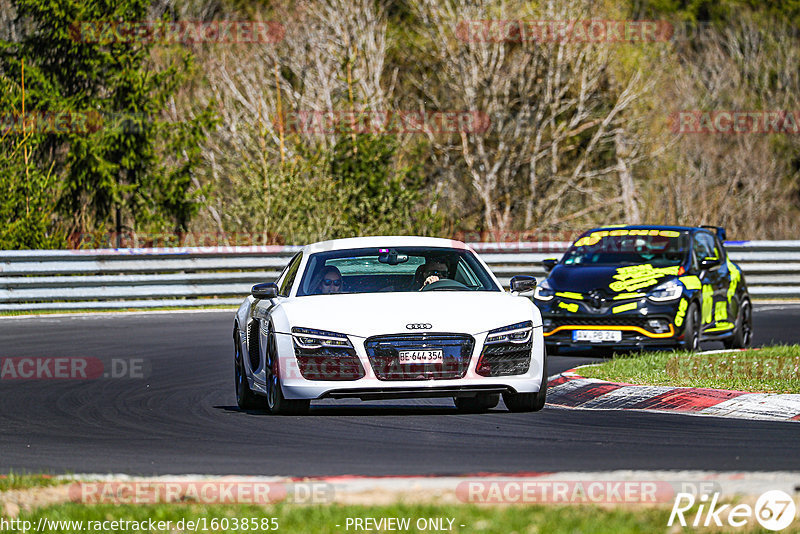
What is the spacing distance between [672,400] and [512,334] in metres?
1.64

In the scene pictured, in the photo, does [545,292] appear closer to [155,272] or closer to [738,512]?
[155,272]

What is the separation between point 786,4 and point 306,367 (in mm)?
53033

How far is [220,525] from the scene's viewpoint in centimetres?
648

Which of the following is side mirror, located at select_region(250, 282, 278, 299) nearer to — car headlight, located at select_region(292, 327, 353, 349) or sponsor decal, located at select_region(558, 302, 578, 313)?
car headlight, located at select_region(292, 327, 353, 349)

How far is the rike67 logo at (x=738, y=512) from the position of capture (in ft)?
20.5

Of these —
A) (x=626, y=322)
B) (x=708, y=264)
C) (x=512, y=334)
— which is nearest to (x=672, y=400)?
(x=512, y=334)

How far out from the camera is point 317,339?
11.0 meters

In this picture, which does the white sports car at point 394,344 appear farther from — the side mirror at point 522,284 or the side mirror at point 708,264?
the side mirror at point 708,264

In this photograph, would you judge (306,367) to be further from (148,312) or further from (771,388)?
(148,312)

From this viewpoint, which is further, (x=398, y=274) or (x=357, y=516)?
(x=398, y=274)

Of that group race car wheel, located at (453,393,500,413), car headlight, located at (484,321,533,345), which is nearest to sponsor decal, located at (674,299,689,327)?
race car wheel, located at (453,393,500,413)

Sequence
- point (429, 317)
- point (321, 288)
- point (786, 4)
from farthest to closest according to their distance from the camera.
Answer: point (786, 4)
point (321, 288)
point (429, 317)

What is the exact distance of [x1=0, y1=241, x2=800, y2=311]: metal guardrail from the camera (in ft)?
78.7

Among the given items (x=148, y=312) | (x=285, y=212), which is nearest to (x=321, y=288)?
(x=148, y=312)
